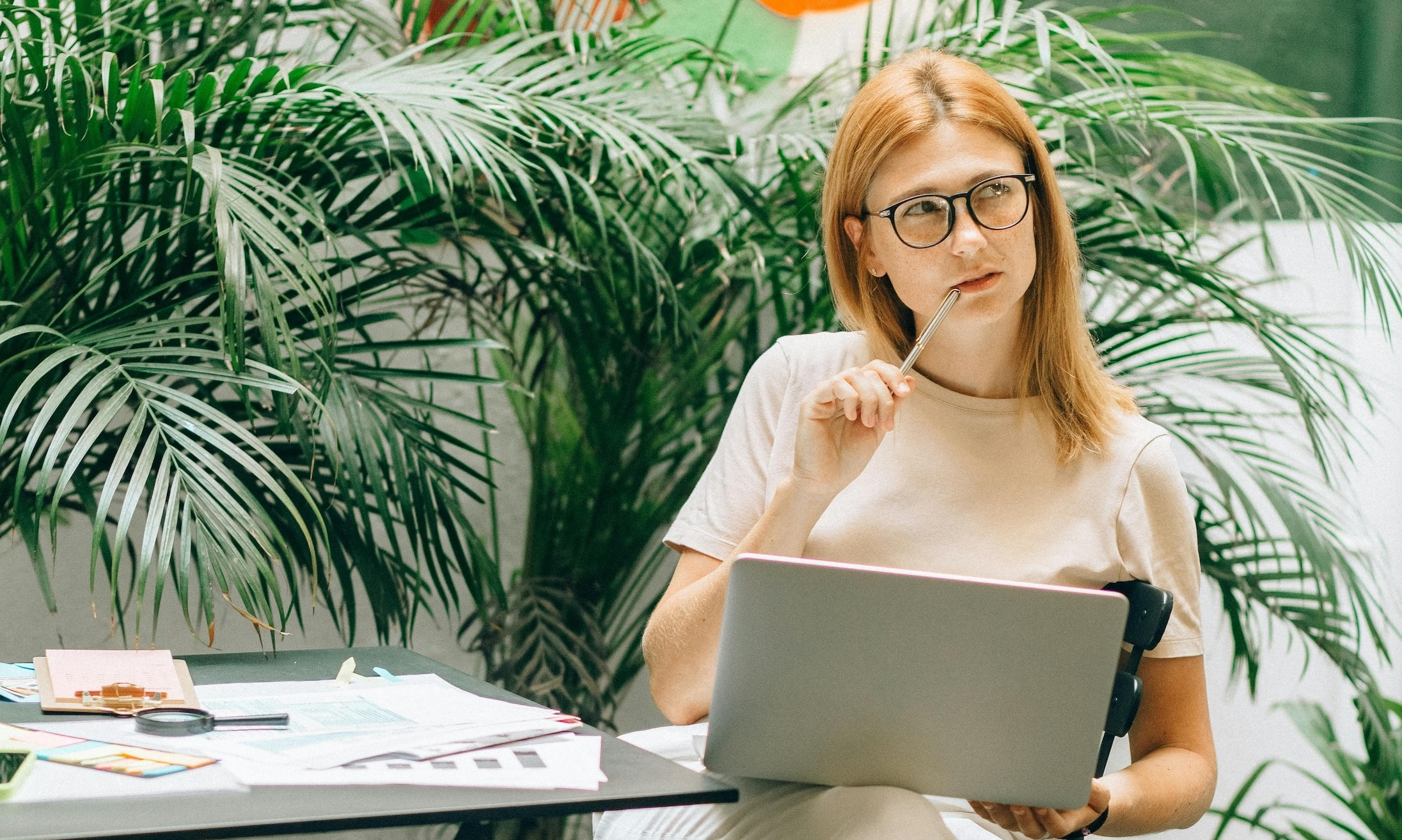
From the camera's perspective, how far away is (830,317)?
2.19 meters

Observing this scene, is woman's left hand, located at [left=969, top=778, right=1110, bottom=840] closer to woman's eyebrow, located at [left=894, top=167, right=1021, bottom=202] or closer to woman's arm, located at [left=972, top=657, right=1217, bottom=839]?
woman's arm, located at [left=972, top=657, right=1217, bottom=839]

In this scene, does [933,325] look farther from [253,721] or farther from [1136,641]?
[253,721]

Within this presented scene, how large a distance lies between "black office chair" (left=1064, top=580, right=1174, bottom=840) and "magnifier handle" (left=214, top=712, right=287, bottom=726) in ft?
2.59

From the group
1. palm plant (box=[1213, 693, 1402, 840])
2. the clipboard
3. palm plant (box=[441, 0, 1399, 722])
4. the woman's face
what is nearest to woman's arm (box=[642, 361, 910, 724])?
the woman's face

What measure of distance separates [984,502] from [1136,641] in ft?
0.74

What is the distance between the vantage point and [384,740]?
1004 millimetres

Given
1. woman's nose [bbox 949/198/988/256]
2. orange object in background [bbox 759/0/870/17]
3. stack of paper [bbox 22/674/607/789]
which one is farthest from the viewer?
orange object in background [bbox 759/0/870/17]

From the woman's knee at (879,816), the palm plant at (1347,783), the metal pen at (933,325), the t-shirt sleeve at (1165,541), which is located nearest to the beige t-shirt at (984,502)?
the t-shirt sleeve at (1165,541)

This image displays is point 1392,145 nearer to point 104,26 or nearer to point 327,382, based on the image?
point 327,382

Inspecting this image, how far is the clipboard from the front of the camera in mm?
1074

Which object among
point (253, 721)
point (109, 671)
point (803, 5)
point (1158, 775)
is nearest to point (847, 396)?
point (1158, 775)

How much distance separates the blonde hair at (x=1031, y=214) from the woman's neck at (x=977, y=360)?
2 cm

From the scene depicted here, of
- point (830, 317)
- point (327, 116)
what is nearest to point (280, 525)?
point (327, 116)

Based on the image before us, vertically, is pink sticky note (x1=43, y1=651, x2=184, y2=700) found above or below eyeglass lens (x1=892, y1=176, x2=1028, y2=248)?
below
